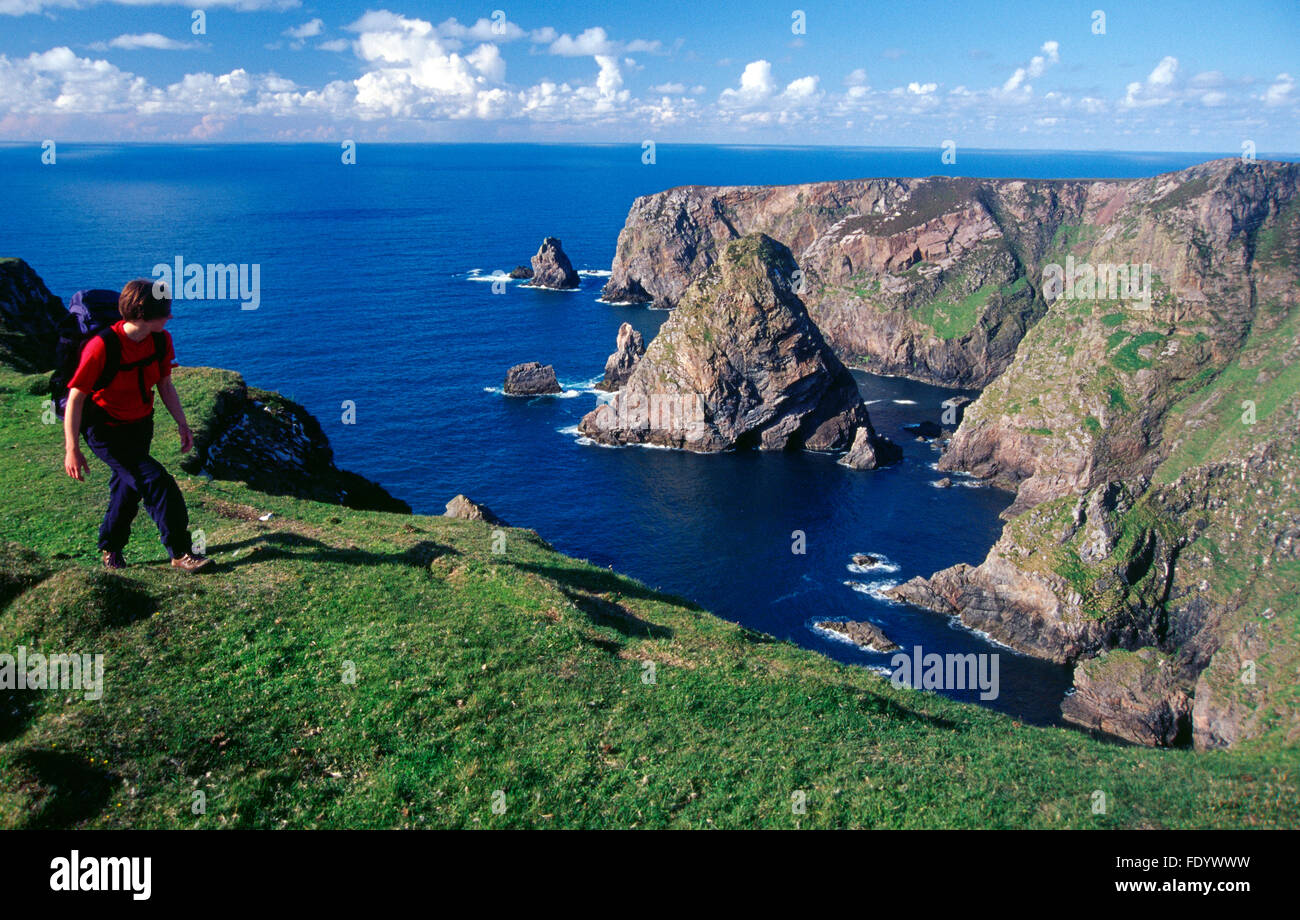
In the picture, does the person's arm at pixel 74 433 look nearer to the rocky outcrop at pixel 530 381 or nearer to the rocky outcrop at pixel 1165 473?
the rocky outcrop at pixel 1165 473

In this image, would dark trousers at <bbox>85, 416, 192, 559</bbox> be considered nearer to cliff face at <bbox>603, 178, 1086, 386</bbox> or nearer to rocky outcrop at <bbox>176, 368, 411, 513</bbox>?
rocky outcrop at <bbox>176, 368, 411, 513</bbox>

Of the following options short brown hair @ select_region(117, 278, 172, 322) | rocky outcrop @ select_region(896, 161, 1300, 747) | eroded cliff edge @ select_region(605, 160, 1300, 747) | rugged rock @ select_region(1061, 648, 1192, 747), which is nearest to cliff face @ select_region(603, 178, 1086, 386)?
eroded cliff edge @ select_region(605, 160, 1300, 747)

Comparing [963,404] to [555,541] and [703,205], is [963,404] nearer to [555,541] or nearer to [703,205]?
[555,541]

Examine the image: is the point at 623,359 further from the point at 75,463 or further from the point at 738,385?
the point at 75,463

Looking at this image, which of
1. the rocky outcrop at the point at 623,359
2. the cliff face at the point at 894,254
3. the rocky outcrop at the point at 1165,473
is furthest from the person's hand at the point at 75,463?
the cliff face at the point at 894,254

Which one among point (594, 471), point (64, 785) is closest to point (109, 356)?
point (64, 785)

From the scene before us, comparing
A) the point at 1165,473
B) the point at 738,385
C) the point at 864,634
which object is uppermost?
the point at 738,385
